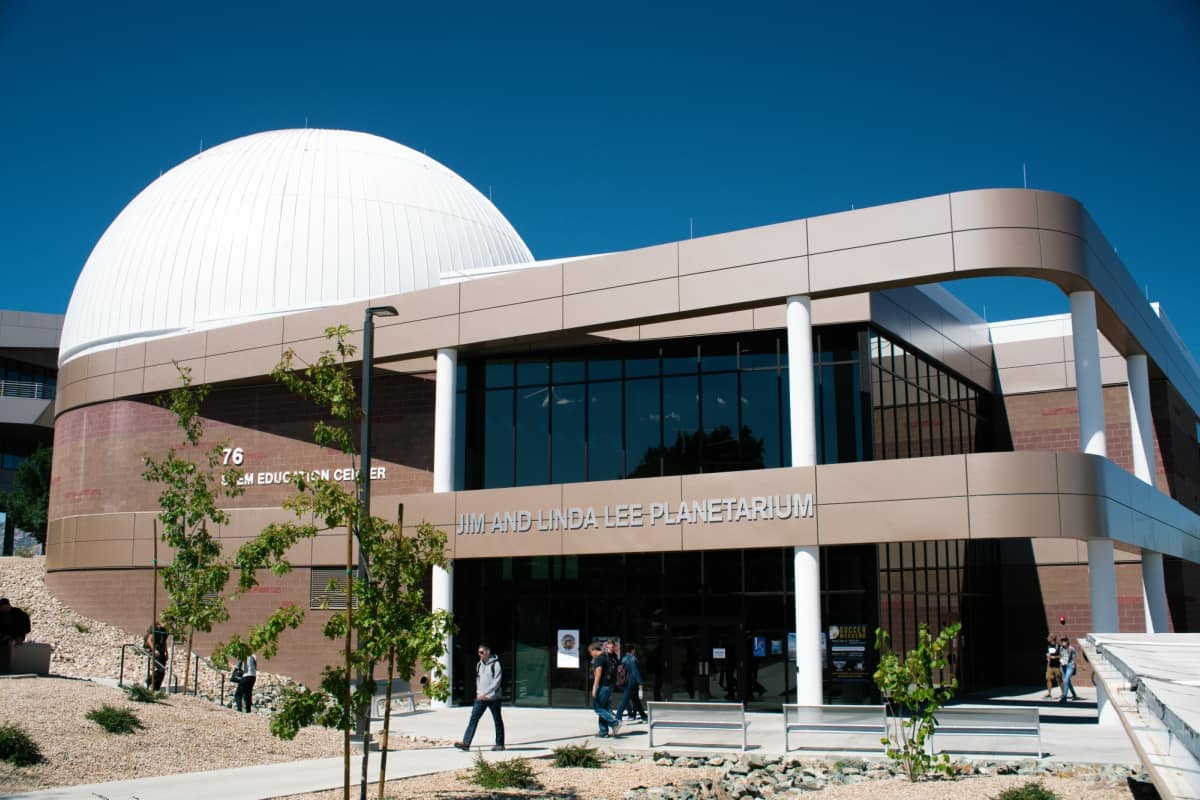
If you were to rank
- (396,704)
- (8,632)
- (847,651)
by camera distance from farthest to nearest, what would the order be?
(396,704) < (847,651) < (8,632)

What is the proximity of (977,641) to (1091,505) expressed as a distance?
1122 centimetres

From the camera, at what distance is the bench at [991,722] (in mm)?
15469

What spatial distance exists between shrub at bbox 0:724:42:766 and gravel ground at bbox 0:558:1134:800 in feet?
0.46

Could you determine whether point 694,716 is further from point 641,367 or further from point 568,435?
point 641,367

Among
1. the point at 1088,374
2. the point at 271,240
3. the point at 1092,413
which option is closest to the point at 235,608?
the point at 271,240

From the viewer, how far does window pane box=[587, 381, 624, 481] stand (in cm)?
Answer: 2600

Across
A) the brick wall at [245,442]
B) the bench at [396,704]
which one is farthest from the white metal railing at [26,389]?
the bench at [396,704]

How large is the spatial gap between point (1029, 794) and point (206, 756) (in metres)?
11.1

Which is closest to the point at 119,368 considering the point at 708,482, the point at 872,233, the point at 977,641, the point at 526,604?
the point at 526,604

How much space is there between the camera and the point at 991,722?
1550cm

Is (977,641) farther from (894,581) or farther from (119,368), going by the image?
(119,368)

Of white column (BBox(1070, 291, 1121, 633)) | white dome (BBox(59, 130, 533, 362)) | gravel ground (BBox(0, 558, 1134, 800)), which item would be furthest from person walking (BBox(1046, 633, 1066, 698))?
white dome (BBox(59, 130, 533, 362))

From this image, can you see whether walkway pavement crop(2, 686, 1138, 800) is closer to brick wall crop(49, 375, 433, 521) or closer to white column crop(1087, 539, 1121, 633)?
white column crop(1087, 539, 1121, 633)

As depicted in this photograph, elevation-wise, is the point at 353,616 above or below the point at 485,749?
above
